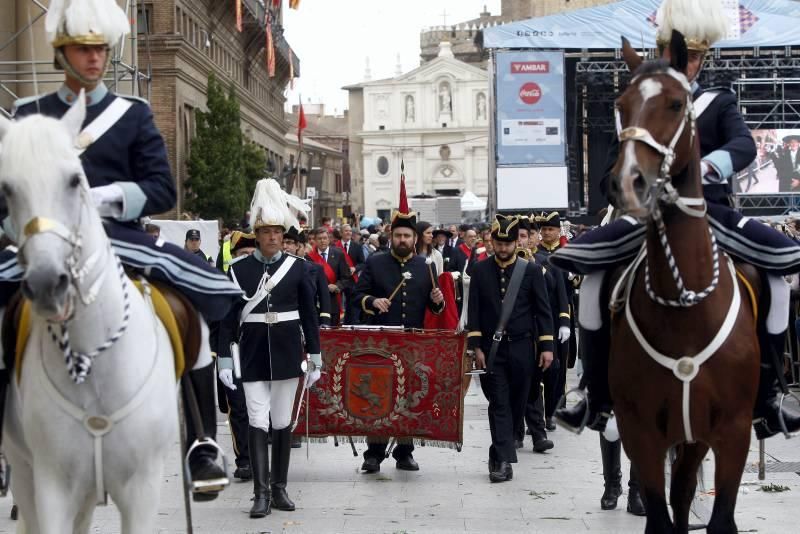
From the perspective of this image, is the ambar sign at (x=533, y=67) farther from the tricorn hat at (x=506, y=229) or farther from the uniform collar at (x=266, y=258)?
the uniform collar at (x=266, y=258)

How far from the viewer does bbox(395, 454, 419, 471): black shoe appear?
1323 cm

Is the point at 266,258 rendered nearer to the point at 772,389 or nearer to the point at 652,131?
the point at 772,389

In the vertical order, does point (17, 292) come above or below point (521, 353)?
above

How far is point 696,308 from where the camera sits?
7.02 m

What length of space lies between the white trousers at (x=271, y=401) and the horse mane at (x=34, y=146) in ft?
20.1

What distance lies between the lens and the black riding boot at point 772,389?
25.0 ft

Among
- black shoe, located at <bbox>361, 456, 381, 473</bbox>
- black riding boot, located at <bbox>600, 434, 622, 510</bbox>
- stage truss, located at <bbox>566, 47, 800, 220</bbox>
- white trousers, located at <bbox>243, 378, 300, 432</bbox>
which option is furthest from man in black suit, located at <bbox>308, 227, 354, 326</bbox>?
stage truss, located at <bbox>566, 47, 800, 220</bbox>

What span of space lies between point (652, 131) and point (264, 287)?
5.61m

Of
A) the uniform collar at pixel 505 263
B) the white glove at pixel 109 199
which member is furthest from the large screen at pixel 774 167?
the white glove at pixel 109 199

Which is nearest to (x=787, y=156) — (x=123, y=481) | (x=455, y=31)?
(x=123, y=481)

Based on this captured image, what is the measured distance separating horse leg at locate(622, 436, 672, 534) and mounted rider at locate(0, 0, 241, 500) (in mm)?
2119

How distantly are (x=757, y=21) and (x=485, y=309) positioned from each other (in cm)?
3296

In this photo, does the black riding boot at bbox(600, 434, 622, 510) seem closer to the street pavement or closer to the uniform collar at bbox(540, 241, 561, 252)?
the street pavement

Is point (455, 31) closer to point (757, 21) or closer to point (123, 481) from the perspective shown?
point (757, 21)
